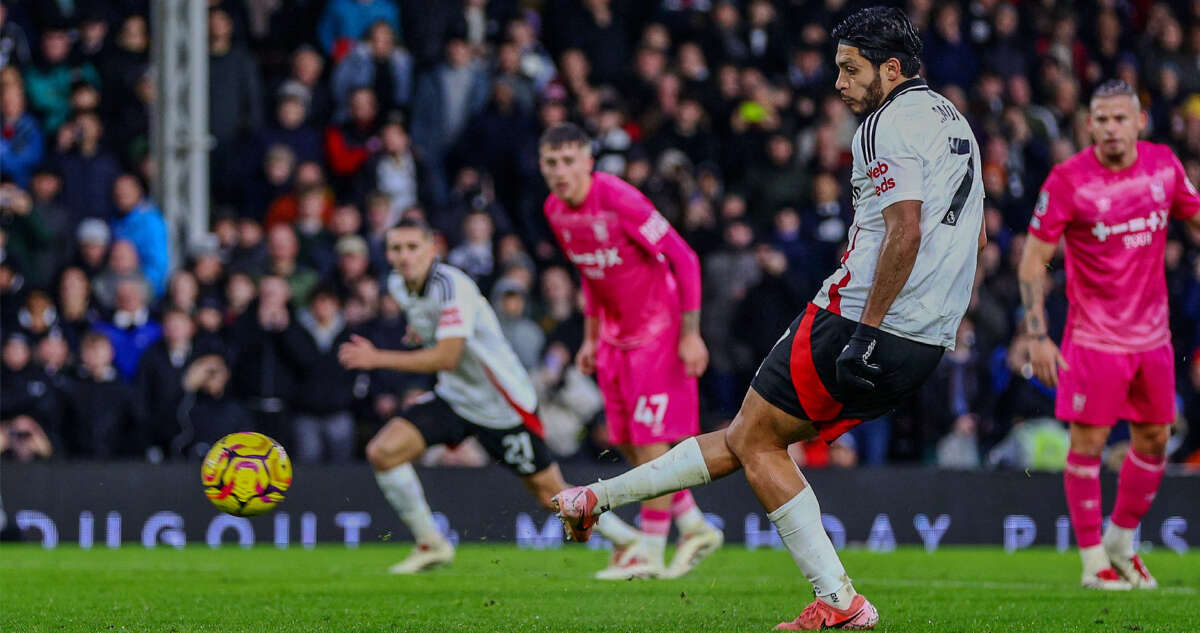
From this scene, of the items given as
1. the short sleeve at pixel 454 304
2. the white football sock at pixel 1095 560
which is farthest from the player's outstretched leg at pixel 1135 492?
the short sleeve at pixel 454 304

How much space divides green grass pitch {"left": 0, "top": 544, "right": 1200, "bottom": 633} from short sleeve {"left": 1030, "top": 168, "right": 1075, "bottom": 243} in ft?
6.15

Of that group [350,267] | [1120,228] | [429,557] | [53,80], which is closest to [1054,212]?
[1120,228]

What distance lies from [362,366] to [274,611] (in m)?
1.81

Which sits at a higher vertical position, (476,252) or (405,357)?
(476,252)

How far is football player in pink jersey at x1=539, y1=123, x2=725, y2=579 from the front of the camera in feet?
33.1

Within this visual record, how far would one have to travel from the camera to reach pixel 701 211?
16984 mm

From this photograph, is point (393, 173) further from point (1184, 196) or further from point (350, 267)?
point (1184, 196)

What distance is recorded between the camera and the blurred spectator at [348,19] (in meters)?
17.7

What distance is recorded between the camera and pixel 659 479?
672 centimetres

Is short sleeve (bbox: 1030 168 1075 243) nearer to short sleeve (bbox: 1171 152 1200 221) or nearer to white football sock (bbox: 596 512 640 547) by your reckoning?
short sleeve (bbox: 1171 152 1200 221)

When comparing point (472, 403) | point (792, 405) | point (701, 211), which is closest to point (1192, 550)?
point (701, 211)

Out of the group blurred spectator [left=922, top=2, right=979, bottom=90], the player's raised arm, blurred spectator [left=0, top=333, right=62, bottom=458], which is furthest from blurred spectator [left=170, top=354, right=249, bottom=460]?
blurred spectator [left=922, top=2, right=979, bottom=90]

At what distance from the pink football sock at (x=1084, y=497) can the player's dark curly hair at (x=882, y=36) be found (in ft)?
12.0

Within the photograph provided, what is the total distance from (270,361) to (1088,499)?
24.8 feet
